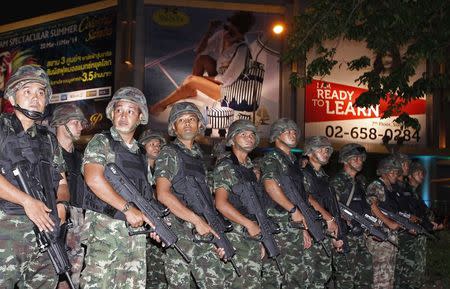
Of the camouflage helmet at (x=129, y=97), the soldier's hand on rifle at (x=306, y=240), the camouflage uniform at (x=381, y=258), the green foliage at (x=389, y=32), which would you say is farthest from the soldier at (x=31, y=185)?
the green foliage at (x=389, y=32)

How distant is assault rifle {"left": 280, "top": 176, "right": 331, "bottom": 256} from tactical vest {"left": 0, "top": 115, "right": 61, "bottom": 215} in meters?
2.97

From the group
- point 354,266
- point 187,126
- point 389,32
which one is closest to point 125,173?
point 187,126

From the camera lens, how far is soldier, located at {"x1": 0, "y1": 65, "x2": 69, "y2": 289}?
3.97 metres

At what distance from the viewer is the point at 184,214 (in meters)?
5.12

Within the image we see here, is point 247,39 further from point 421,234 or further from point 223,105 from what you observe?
point 421,234

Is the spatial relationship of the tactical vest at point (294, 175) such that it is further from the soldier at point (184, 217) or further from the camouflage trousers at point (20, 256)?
the camouflage trousers at point (20, 256)

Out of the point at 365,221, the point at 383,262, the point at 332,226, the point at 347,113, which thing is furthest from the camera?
the point at 347,113

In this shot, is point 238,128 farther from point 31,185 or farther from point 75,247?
point 31,185

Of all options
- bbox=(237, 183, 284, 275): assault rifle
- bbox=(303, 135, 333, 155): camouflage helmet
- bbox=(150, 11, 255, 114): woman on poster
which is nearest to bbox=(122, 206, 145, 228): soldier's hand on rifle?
bbox=(237, 183, 284, 275): assault rifle

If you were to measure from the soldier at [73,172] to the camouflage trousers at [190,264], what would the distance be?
1.18 metres

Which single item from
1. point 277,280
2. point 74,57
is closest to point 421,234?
point 277,280

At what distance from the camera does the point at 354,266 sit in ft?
25.9

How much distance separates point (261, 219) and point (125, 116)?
2039 mm

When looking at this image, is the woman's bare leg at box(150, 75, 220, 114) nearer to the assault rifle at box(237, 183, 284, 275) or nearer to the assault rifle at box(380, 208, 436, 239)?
the assault rifle at box(380, 208, 436, 239)
